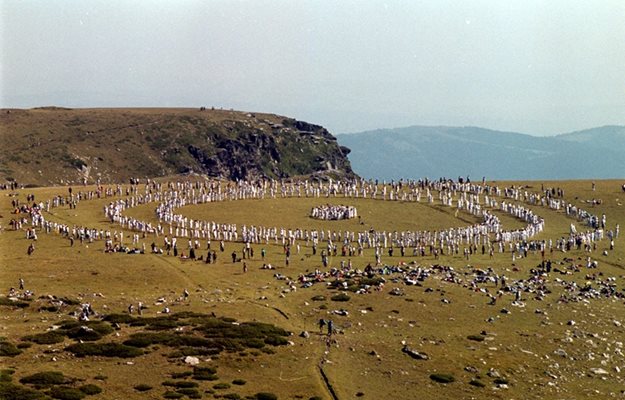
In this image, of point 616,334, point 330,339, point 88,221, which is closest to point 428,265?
point 616,334

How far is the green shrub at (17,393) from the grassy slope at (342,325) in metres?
2.70

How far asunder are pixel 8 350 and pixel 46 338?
3.66m

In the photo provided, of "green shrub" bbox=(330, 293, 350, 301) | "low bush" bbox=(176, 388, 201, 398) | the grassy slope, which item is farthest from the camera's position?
"green shrub" bbox=(330, 293, 350, 301)

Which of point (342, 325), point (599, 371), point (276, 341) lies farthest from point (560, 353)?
point (276, 341)

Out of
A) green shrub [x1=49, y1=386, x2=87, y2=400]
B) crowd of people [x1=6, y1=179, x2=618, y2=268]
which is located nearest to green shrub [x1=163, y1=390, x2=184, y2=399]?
green shrub [x1=49, y1=386, x2=87, y2=400]

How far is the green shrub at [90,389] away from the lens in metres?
43.5

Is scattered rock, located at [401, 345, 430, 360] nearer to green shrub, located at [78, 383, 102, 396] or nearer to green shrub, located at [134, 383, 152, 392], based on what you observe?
green shrub, located at [134, 383, 152, 392]

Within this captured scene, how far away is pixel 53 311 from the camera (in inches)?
2502

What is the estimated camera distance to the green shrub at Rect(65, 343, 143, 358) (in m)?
51.3

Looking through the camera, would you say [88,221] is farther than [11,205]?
No

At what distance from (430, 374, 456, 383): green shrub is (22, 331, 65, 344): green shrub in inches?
1129

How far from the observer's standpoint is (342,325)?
207 feet

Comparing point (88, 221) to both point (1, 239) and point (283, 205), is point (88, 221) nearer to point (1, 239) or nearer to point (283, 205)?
point (1, 239)

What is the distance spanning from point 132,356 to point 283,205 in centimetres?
8346
